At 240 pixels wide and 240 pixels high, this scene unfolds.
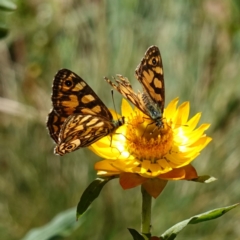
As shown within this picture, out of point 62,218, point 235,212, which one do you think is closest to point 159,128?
point 62,218

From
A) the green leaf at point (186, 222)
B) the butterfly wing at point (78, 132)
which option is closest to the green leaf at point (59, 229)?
the butterfly wing at point (78, 132)

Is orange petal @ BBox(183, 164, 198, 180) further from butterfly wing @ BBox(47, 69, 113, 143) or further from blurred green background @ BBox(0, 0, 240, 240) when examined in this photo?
blurred green background @ BBox(0, 0, 240, 240)

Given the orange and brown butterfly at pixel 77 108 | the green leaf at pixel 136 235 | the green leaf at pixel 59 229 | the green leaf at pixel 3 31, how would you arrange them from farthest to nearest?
the green leaf at pixel 59 229, the green leaf at pixel 3 31, the orange and brown butterfly at pixel 77 108, the green leaf at pixel 136 235

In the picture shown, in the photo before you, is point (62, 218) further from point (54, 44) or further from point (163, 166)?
point (54, 44)

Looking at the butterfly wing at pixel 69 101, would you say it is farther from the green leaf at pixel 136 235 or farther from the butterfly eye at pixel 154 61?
the green leaf at pixel 136 235

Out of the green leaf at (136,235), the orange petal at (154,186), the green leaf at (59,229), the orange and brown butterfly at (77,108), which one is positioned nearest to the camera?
the green leaf at (136,235)

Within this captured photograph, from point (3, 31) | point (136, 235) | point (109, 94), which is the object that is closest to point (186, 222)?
point (136, 235)
